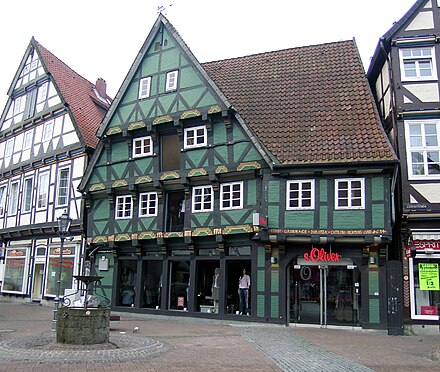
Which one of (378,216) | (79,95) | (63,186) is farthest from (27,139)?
(378,216)

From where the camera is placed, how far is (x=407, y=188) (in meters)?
17.2

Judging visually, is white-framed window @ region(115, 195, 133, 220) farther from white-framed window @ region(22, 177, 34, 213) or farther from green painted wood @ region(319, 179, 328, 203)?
green painted wood @ region(319, 179, 328, 203)

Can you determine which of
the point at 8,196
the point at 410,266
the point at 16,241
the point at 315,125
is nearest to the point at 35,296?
the point at 16,241

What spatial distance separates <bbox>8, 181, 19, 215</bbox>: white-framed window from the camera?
29.2m

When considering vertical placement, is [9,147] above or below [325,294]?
above

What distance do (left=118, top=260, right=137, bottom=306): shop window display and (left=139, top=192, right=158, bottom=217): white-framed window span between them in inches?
89.6

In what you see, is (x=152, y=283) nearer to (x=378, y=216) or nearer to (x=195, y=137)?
(x=195, y=137)

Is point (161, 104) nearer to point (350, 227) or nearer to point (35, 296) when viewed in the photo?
point (350, 227)

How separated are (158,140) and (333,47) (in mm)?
9229

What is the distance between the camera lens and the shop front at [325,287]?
17672 millimetres

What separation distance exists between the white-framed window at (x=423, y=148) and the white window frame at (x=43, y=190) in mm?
18363

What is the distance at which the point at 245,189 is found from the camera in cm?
1933

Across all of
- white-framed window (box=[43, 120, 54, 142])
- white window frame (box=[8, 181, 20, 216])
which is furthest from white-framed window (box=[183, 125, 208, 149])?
white window frame (box=[8, 181, 20, 216])

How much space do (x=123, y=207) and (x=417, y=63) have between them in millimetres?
Result: 13574
